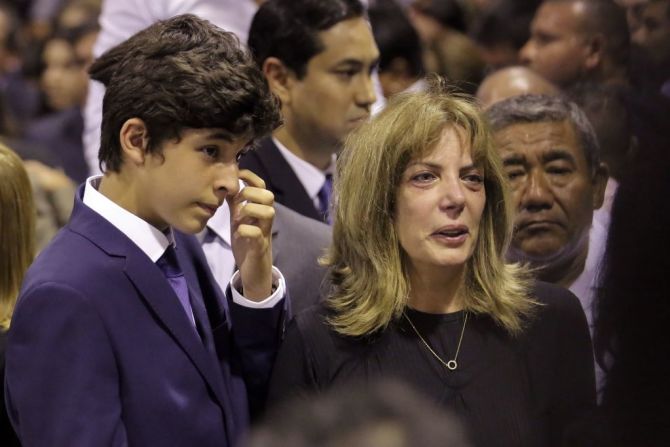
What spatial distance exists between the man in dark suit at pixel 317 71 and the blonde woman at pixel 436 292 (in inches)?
29.2

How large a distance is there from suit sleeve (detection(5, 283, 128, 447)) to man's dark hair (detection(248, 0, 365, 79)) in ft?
4.57

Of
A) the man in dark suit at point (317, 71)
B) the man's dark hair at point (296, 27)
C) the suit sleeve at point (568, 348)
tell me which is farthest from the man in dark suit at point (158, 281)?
the man's dark hair at point (296, 27)

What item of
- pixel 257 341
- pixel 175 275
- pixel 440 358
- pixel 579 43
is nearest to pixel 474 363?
pixel 440 358

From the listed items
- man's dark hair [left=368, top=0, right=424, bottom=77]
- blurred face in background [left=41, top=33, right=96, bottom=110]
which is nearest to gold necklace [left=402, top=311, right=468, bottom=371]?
man's dark hair [left=368, top=0, right=424, bottom=77]

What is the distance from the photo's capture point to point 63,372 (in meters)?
1.81

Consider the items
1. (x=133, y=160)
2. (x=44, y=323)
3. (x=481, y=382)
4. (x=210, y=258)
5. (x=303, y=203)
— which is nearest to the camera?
(x=44, y=323)

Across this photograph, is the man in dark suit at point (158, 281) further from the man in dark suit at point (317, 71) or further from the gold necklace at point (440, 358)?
the man in dark suit at point (317, 71)

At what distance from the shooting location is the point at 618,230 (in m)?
1.25

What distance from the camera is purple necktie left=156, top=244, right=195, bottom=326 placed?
2031 millimetres

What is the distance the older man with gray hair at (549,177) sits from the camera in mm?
2639

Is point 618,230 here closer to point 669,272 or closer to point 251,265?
point 669,272

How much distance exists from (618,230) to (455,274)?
97 centimetres

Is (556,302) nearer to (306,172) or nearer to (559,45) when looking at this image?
(306,172)

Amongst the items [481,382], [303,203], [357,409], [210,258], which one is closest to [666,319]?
[357,409]
